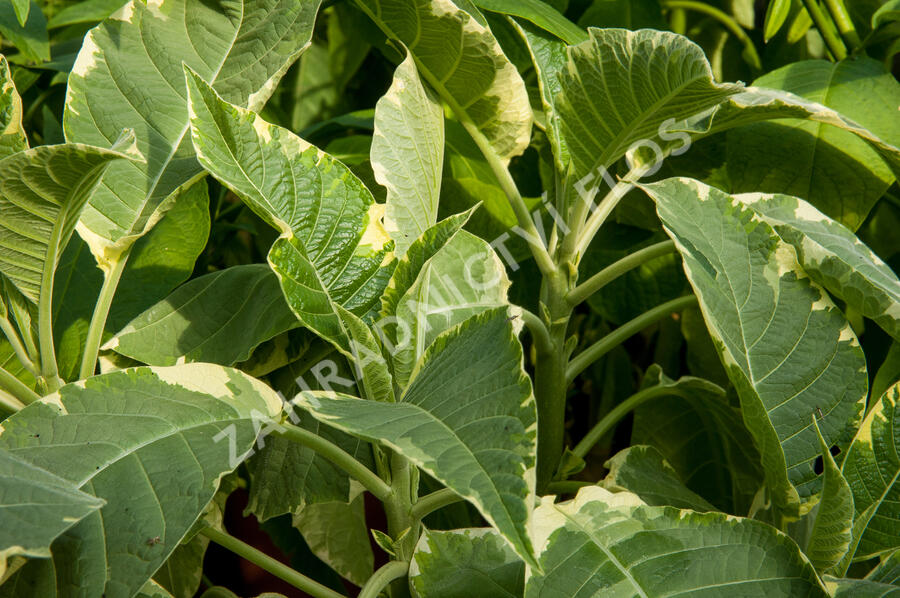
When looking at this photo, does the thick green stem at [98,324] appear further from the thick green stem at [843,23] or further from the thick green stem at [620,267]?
the thick green stem at [843,23]

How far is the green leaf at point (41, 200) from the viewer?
0.38 meters

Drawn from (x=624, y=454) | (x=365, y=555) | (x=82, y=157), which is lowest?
(x=365, y=555)

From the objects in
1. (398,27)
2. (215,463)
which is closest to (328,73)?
(398,27)

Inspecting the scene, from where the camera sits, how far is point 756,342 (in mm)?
445

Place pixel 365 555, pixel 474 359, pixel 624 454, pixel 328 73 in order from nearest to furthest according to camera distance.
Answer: pixel 474 359 → pixel 624 454 → pixel 365 555 → pixel 328 73

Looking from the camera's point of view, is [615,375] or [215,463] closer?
[215,463]

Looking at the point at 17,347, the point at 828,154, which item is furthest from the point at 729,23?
the point at 17,347

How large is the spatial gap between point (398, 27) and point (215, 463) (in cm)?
33

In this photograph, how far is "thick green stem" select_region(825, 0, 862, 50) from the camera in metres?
0.70

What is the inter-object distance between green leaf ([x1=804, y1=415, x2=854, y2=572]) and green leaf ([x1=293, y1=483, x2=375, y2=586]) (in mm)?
348

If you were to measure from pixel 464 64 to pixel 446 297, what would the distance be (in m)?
0.19

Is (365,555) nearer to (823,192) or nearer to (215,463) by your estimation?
(215,463)

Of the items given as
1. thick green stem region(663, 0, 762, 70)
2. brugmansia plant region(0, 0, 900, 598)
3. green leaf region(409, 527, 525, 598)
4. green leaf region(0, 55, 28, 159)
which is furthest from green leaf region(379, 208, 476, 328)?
thick green stem region(663, 0, 762, 70)

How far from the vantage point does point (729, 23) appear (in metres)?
0.91
